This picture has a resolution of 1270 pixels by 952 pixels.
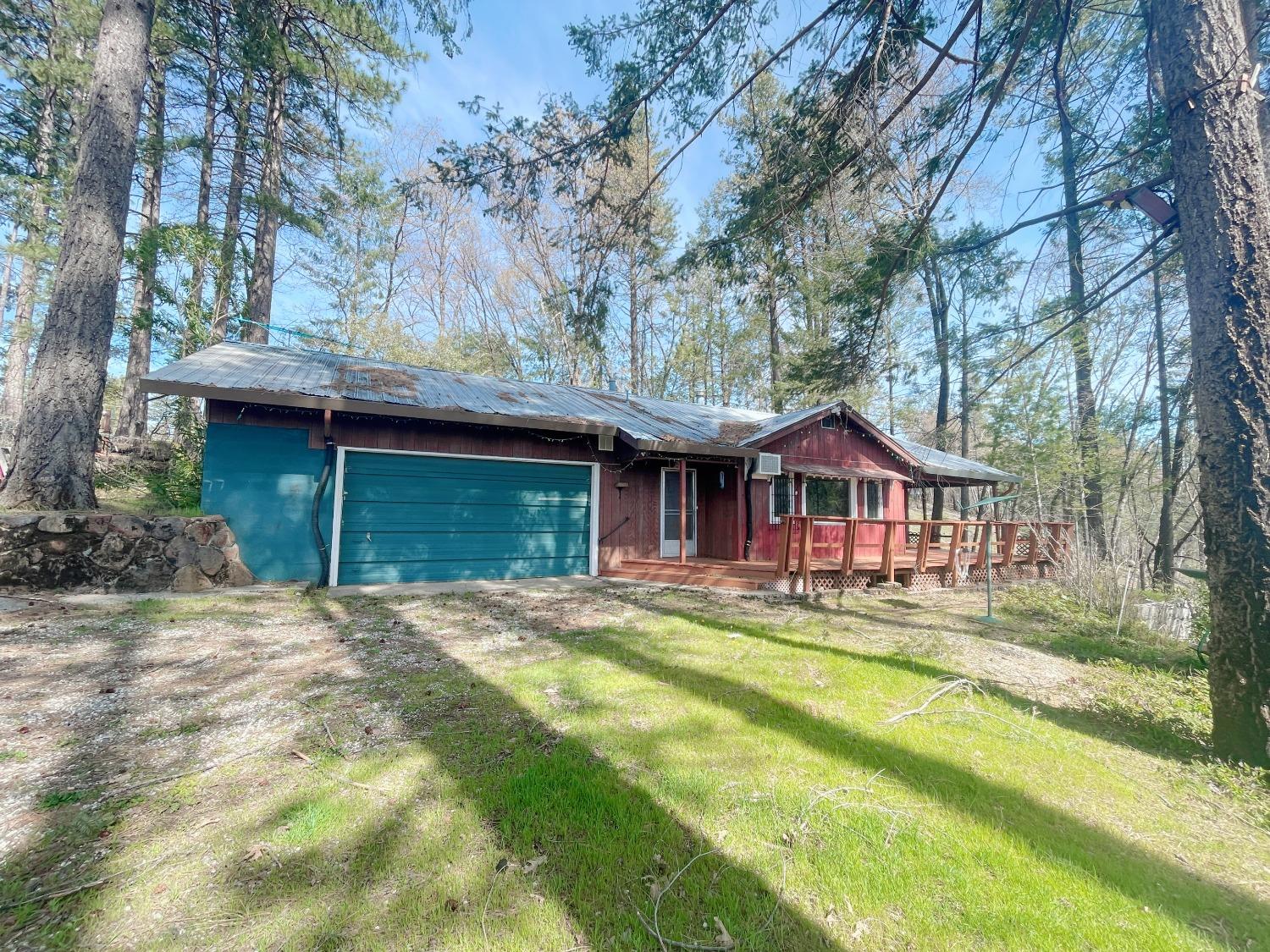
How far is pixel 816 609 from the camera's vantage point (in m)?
6.86

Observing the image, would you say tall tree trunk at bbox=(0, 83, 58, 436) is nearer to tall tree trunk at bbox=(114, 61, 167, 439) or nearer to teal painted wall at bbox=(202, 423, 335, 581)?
tall tree trunk at bbox=(114, 61, 167, 439)

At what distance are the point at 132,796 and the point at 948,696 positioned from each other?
492 cm

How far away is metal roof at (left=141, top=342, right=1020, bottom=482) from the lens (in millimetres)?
6535

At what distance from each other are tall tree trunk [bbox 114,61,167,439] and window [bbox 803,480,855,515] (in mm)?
14417

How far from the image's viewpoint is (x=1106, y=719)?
3598 millimetres

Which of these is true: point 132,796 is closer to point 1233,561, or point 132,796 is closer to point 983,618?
point 1233,561

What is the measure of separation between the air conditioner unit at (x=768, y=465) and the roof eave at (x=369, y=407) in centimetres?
308

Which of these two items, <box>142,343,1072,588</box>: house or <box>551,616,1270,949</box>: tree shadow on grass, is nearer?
<box>551,616,1270,949</box>: tree shadow on grass

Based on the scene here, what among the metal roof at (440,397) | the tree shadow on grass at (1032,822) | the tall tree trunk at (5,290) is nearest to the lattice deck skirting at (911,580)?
the metal roof at (440,397)

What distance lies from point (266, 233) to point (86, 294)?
6.76 m

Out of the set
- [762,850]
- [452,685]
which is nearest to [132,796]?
[452,685]

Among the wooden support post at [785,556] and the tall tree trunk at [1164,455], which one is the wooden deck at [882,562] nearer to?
the wooden support post at [785,556]

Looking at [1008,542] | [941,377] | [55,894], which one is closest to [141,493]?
[55,894]

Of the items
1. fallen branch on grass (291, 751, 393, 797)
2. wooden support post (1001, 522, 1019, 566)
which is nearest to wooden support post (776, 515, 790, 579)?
wooden support post (1001, 522, 1019, 566)
